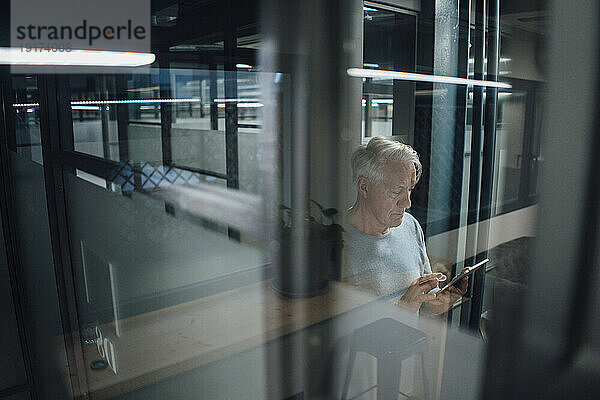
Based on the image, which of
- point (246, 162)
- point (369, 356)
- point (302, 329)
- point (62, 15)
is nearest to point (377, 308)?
point (369, 356)

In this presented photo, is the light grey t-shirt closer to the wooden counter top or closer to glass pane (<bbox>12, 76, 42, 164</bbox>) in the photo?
the wooden counter top

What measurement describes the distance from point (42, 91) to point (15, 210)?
0.25 m

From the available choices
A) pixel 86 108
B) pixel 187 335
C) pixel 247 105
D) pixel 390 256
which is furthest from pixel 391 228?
pixel 86 108

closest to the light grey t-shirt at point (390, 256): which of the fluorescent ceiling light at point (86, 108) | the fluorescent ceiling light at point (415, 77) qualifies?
the fluorescent ceiling light at point (415, 77)

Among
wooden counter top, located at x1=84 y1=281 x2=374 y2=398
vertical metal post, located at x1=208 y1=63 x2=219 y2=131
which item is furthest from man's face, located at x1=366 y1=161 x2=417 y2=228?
vertical metal post, located at x1=208 y1=63 x2=219 y2=131

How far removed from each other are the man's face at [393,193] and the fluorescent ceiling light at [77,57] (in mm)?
520

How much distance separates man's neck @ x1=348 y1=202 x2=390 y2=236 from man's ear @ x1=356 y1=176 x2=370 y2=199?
2 centimetres

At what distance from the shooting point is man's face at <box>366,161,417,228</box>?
1.46 feet

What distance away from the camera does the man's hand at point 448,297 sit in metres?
0.35

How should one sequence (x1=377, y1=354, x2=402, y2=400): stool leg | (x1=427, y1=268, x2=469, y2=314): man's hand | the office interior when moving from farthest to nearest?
1. (x1=377, y1=354, x2=402, y2=400): stool leg
2. (x1=427, y1=268, x2=469, y2=314): man's hand
3. the office interior

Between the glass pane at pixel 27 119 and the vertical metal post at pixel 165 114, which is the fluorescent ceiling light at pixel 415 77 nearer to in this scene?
the vertical metal post at pixel 165 114

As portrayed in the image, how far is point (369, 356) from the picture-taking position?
510 mm

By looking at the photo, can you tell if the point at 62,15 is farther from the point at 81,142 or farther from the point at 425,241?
the point at 425,241

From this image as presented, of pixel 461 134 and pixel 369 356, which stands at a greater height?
pixel 461 134
